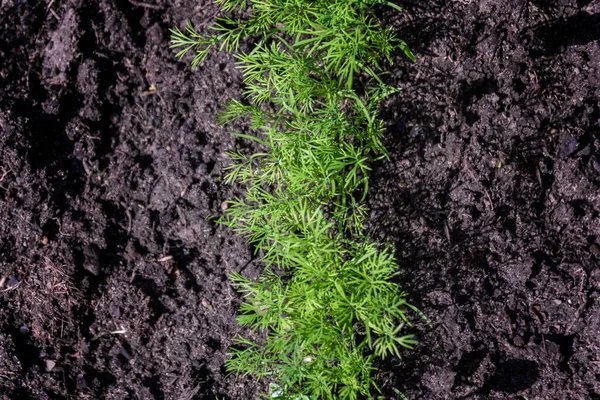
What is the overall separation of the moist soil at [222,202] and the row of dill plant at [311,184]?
0.12m

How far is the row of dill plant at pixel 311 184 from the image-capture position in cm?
215

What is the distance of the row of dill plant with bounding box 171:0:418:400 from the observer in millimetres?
2154

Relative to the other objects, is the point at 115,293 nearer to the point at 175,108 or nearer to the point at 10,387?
the point at 10,387

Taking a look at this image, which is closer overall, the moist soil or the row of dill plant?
the row of dill plant

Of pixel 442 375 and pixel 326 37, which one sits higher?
pixel 326 37

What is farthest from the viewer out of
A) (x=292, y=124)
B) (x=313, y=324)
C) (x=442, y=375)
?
(x=442, y=375)

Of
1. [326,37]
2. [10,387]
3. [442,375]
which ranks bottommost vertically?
[10,387]

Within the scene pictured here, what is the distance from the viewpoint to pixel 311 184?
2.40 metres

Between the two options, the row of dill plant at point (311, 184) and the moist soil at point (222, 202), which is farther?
the moist soil at point (222, 202)

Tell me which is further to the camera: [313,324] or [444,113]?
[444,113]

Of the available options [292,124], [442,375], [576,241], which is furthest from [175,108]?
[576,241]

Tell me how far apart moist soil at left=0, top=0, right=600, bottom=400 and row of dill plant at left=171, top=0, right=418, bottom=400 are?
0.12 m

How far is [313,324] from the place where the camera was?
7.10 ft

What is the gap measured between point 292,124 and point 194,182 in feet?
1.74
